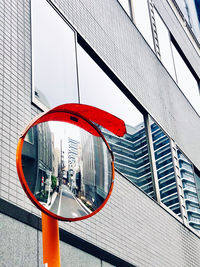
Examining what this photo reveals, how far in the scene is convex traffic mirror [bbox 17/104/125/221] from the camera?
1.80m

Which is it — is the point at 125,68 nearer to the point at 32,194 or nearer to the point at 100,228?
the point at 100,228

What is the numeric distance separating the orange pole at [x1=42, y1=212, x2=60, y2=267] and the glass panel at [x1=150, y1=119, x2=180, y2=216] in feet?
23.6

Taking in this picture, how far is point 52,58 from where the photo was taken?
21.2 ft

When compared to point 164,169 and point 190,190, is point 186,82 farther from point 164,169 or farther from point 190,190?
point 164,169

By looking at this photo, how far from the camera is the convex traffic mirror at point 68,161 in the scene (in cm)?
180

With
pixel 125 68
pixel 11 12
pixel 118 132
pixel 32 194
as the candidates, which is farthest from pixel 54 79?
pixel 32 194

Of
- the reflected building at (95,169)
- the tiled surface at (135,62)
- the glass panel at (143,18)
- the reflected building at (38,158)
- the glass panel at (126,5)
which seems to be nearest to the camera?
the reflected building at (38,158)

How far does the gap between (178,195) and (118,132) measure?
7.68 m

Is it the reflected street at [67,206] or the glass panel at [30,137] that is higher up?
the glass panel at [30,137]

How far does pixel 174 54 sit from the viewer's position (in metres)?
14.0

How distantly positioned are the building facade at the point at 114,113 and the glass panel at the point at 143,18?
0.03 meters

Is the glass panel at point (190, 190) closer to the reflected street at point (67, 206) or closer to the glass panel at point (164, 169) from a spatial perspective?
the glass panel at point (164, 169)

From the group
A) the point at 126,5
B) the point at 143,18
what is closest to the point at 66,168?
the point at 126,5

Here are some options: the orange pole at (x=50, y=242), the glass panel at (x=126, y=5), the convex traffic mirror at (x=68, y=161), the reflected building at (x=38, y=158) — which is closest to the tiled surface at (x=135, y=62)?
the glass panel at (x=126, y=5)
